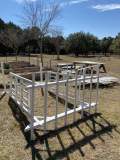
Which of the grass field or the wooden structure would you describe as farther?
the wooden structure

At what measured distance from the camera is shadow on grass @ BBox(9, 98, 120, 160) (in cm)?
397

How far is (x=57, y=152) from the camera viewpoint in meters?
4.02

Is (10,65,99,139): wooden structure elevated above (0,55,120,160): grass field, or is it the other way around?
(10,65,99,139): wooden structure

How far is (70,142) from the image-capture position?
4383mm

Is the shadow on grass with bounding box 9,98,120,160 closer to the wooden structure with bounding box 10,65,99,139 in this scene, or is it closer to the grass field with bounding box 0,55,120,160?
the grass field with bounding box 0,55,120,160

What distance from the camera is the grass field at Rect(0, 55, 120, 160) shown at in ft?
12.9

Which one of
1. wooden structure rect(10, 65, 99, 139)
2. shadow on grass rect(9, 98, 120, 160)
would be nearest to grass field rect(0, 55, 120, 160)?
shadow on grass rect(9, 98, 120, 160)

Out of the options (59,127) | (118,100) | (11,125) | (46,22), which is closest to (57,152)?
(59,127)

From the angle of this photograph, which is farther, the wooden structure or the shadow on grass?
the wooden structure

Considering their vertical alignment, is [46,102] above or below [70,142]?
above

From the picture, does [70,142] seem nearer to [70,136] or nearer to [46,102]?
[70,136]

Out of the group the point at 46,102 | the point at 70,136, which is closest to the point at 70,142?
the point at 70,136

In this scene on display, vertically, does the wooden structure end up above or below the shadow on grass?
above

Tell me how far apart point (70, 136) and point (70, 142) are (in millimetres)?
266
